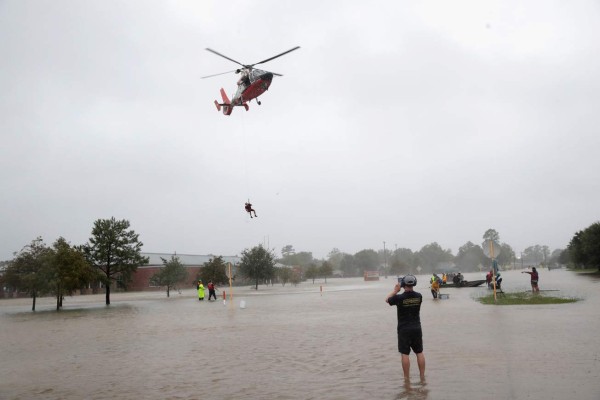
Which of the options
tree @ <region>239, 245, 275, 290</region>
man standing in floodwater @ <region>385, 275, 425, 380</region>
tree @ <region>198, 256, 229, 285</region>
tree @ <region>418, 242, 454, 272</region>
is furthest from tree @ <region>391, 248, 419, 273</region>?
man standing in floodwater @ <region>385, 275, 425, 380</region>

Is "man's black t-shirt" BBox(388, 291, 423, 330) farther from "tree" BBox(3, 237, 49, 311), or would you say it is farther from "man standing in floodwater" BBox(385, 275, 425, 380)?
"tree" BBox(3, 237, 49, 311)

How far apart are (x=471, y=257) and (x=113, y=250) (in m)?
164

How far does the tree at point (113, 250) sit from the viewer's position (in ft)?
123

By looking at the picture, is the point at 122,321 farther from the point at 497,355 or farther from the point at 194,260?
the point at 194,260

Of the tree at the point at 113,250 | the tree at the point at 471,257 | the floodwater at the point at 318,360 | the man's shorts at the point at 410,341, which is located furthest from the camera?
the tree at the point at 471,257

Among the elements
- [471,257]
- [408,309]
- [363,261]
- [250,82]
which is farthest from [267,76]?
[471,257]

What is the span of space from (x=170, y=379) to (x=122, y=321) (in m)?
14.0

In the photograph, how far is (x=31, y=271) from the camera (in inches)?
1356

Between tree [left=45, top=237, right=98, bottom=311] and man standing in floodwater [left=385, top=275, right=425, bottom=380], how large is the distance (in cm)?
2991

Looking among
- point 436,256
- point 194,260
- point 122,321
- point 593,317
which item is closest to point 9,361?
point 122,321

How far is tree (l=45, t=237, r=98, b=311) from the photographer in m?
31.5

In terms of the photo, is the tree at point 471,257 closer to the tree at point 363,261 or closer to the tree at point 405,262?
the tree at point 405,262

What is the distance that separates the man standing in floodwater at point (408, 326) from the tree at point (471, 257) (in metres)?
168

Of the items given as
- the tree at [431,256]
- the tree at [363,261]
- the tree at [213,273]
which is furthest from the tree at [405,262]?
the tree at [213,273]
